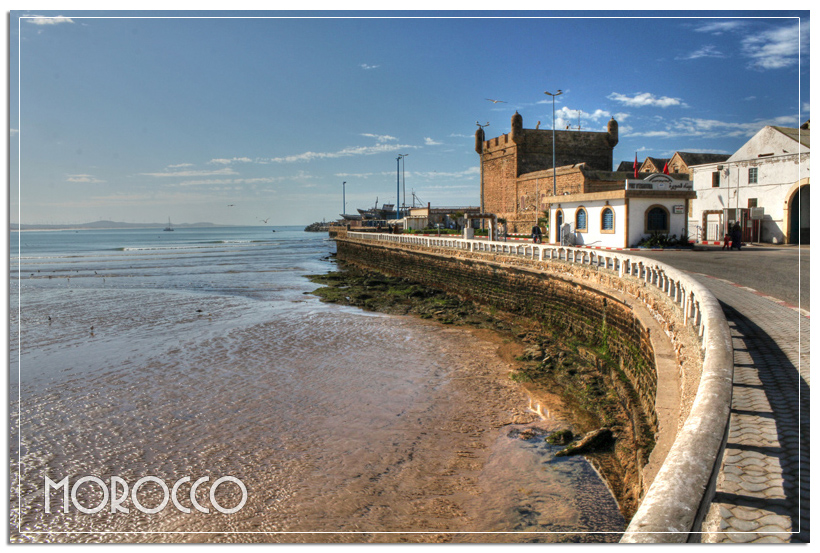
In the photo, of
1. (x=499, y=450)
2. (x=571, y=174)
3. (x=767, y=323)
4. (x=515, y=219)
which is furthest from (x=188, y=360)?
(x=515, y=219)

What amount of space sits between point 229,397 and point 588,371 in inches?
273

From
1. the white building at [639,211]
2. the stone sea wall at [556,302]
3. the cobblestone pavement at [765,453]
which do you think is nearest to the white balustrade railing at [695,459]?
the cobblestone pavement at [765,453]

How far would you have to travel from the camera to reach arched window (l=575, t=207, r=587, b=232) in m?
25.8

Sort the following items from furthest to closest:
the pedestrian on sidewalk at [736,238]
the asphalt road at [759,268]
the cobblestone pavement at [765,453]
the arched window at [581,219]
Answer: the arched window at [581,219] → the pedestrian on sidewalk at [736,238] → the asphalt road at [759,268] → the cobblestone pavement at [765,453]

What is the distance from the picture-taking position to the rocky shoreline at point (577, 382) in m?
6.20

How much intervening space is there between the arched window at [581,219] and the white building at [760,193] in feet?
22.3

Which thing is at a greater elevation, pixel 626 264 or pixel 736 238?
pixel 736 238

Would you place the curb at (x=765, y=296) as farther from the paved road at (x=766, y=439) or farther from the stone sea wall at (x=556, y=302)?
the stone sea wall at (x=556, y=302)

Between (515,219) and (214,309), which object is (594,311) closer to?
(214,309)

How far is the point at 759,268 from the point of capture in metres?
14.5

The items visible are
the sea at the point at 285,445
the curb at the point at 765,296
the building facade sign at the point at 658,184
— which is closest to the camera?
the sea at the point at 285,445

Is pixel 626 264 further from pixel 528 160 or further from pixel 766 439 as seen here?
pixel 528 160

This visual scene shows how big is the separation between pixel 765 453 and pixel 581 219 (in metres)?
23.9

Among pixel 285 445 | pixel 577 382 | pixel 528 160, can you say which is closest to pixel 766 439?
pixel 285 445
